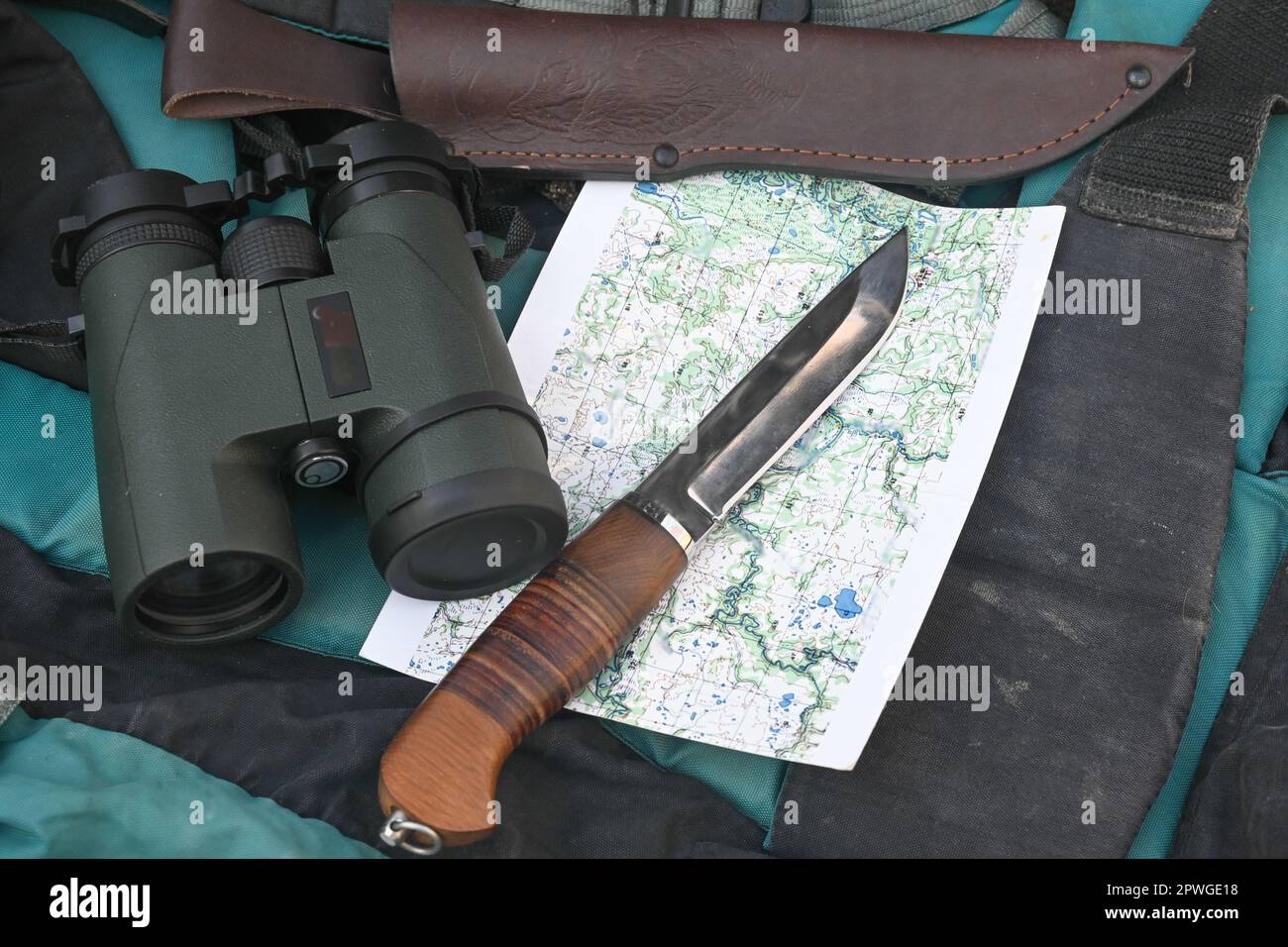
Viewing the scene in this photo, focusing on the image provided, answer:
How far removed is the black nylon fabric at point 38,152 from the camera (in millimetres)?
1201

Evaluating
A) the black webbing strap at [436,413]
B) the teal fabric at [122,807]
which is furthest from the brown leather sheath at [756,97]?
the teal fabric at [122,807]

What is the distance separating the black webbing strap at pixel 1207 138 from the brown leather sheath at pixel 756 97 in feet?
0.13

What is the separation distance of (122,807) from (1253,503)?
106 centimetres

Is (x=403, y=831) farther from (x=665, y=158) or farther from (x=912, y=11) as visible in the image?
(x=912, y=11)

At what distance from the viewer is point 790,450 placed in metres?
1.14

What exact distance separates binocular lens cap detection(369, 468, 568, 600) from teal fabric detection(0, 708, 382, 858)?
0.71ft

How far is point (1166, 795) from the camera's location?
1.06m

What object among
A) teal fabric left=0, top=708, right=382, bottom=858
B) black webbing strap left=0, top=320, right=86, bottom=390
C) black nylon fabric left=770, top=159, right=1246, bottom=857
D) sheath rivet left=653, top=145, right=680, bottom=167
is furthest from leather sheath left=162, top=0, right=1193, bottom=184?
teal fabric left=0, top=708, right=382, bottom=858

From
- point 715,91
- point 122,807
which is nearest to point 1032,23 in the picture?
point 715,91

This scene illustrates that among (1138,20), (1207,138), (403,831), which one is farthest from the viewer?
(1138,20)

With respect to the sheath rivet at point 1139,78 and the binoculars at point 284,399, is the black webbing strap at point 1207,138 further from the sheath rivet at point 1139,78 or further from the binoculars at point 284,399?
the binoculars at point 284,399

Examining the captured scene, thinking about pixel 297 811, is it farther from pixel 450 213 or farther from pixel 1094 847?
pixel 1094 847
